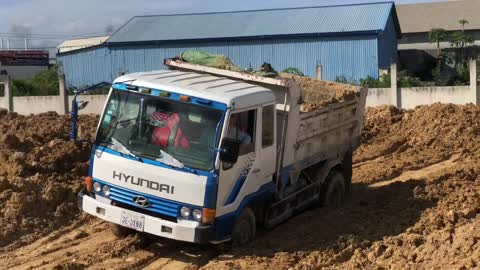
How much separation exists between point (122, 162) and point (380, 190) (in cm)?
601

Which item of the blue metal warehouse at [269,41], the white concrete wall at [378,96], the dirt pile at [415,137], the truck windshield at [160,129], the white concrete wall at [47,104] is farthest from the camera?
the blue metal warehouse at [269,41]

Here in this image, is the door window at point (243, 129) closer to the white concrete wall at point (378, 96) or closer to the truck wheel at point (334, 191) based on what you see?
the truck wheel at point (334, 191)

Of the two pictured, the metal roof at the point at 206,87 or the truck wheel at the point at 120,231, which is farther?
the truck wheel at the point at 120,231

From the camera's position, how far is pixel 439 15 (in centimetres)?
5603

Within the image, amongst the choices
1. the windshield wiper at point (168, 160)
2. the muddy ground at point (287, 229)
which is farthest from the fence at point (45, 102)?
the windshield wiper at point (168, 160)

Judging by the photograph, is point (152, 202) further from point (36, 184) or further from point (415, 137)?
point (415, 137)

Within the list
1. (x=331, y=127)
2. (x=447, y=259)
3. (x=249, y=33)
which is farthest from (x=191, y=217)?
(x=249, y=33)

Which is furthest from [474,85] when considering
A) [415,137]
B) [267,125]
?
[267,125]

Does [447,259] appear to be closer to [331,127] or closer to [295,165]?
[295,165]

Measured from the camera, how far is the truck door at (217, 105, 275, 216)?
7148 mm

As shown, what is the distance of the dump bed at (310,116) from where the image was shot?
27.0 ft

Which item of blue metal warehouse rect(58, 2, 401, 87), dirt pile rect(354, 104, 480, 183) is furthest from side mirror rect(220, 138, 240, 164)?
blue metal warehouse rect(58, 2, 401, 87)

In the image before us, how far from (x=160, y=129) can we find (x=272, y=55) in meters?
30.1

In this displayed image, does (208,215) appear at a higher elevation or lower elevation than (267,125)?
lower
